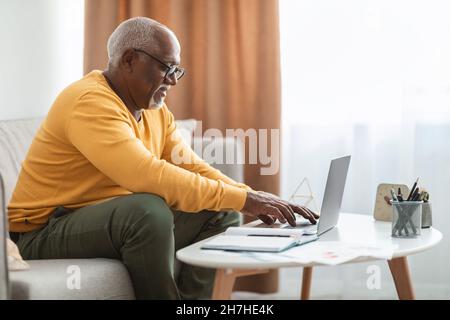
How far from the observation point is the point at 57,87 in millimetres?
3174

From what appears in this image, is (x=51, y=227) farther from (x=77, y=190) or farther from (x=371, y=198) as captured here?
(x=371, y=198)

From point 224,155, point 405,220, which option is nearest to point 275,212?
point 405,220

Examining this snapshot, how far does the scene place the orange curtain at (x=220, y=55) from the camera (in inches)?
121

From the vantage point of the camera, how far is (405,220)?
1.97 m

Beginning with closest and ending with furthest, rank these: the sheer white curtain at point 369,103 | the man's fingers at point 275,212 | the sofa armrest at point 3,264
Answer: the sofa armrest at point 3,264, the man's fingers at point 275,212, the sheer white curtain at point 369,103

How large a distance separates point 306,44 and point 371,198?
685 millimetres

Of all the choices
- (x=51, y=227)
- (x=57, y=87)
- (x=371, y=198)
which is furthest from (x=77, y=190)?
(x=371, y=198)

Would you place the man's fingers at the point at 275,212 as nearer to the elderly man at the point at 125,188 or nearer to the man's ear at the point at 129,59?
the elderly man at the point at 125,188

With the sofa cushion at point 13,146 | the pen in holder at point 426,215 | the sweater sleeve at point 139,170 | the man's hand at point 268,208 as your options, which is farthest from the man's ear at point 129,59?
the pen in holder at point 426,215

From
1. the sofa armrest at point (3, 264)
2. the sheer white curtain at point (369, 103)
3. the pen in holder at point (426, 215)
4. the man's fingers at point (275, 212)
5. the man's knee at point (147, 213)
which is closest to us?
the sofa armrest at point (3, 264)

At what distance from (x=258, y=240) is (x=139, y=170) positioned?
38 centimetres

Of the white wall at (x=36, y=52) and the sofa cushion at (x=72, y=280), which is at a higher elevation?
the white wall at (x=36, y=52)

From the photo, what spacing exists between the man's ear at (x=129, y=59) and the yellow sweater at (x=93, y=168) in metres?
0.09

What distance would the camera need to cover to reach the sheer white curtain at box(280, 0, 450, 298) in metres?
2.96
